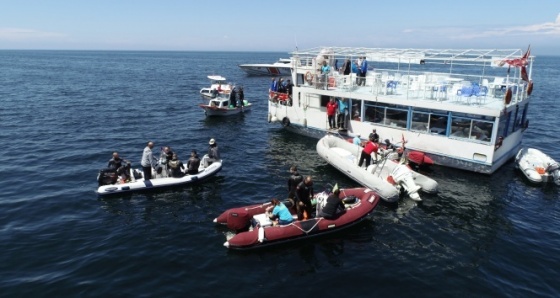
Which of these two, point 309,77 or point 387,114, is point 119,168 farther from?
point 387,114

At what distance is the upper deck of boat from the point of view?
21.6 metres

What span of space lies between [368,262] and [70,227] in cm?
1178

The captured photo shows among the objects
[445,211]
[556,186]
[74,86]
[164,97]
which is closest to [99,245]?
[445,211]

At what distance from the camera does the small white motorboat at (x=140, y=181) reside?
18.6m

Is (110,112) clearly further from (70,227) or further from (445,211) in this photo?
(445,211)

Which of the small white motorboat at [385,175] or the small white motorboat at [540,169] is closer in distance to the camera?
the small white motorboat at [385,175]

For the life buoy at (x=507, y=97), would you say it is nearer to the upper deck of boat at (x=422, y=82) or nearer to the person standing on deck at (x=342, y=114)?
the upper deck of boat at (x=422, y=82)

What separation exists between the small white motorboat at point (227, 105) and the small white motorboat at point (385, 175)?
1600 centimetres

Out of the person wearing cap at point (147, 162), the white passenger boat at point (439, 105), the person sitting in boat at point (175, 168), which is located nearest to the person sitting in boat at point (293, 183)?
the person sitting in boat at point (175, 168)

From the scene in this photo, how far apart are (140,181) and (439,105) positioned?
16.2 m

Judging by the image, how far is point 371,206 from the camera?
633 inches

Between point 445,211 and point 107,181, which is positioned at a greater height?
point 107,181

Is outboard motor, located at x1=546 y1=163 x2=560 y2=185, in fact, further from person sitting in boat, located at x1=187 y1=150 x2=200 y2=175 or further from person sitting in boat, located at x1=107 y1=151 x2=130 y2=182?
person sitting in boat, located at x1=107 y1=151 x2=130 y2=182

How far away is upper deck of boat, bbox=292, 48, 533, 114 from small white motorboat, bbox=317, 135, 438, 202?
429cm
